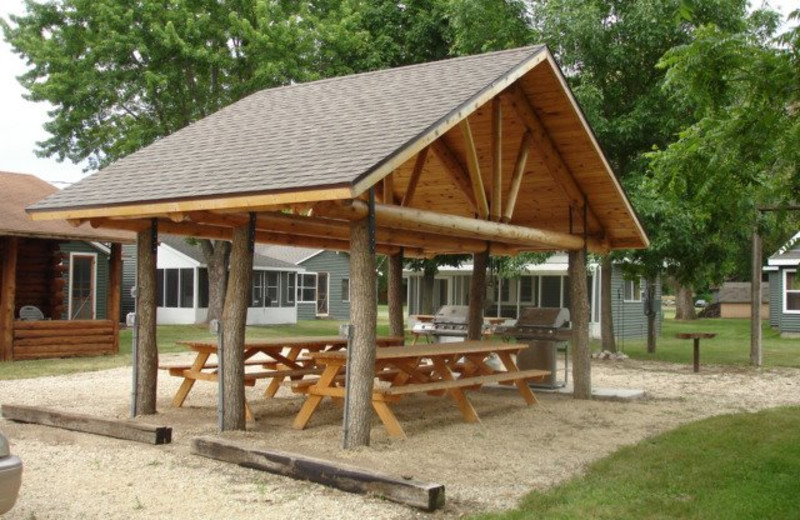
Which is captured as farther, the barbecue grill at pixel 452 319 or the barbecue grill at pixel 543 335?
the barbecue grill at pixel 452 319

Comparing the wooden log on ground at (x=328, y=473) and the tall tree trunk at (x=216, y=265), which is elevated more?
the tall tree trunk at (x=216, y=265)

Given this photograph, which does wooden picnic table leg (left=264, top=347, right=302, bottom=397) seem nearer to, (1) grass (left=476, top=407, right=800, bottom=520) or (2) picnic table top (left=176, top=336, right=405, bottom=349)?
(2) picnic table top (left=176, top=336, right=405, bottom=349)

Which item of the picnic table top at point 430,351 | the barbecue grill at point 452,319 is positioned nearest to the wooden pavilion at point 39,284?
the barbecue grill at point 452,319

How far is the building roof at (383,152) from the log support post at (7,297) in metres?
8.28

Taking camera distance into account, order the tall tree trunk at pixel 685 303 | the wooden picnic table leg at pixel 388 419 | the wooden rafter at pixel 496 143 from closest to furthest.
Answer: the wooden picnic table leg at pixel 388 419
the wooden rafter at pixel 496 143
the tall tree trunk at pixel 685 303

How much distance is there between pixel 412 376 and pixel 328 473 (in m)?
3.28

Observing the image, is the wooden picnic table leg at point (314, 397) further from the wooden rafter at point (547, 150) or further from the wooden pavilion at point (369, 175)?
the wooden rafter at point (547, 150)

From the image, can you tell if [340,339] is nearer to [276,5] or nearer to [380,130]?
[380,130]

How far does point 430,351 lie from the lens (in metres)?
9.50

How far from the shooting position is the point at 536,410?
449 inches

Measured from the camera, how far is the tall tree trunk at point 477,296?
44.9ft

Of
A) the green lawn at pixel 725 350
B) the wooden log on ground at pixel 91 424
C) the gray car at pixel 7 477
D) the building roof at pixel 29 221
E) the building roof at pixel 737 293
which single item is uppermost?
the building roof at pixel 29 221

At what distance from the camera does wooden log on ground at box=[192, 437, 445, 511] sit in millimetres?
6262

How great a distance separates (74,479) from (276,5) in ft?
71.4
